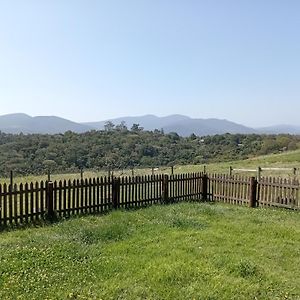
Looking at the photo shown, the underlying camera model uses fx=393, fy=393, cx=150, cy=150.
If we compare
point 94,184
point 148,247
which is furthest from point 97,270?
point 94,184

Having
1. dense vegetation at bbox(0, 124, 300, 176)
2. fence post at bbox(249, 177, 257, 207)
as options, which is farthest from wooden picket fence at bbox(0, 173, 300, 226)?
dense vegetation at bbox(0, 124, 300, 176)

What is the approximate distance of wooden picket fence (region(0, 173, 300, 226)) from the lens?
1171cm

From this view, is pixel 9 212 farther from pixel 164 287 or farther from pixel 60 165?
pixel 60 165

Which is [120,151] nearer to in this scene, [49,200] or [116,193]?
[116,193]

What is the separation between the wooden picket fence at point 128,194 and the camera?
461 inches

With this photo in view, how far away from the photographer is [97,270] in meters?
7.49

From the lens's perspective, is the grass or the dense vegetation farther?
the dense vegetation

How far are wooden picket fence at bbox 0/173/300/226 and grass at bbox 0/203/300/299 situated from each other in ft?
3.27

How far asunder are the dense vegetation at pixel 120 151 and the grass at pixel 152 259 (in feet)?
139

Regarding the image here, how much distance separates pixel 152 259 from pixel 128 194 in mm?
6622

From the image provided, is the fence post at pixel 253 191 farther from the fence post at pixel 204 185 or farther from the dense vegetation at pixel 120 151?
the dense vegetation at pixel 120 151

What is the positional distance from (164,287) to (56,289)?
6.06ft

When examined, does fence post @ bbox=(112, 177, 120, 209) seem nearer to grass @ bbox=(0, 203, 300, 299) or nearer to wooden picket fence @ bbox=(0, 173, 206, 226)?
wooden picket fence @ bbox=(0, 173, 206, 226)

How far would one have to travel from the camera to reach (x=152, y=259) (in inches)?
320
